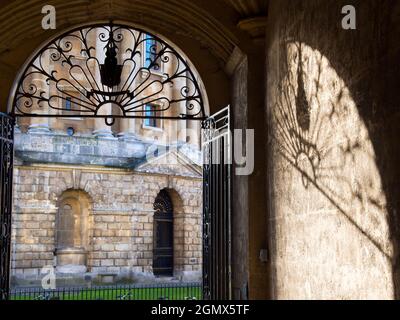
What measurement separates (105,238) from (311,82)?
20554mm

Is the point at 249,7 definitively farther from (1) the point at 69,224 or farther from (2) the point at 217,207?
(1) the point at 69,224

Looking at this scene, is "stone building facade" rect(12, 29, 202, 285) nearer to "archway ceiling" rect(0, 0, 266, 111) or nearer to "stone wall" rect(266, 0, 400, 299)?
"archway ceiling" rect(0, 0, 266, 111)

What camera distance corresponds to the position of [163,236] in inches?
1083

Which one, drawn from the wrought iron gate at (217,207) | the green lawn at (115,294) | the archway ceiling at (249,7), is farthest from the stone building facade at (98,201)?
the archway ceiling at (249,7)

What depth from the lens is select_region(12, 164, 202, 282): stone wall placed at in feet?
77.6

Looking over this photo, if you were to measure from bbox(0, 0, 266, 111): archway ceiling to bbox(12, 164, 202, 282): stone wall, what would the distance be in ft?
51.6

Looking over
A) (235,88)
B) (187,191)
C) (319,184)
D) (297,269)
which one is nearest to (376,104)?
(319,184)

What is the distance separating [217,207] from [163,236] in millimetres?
19409

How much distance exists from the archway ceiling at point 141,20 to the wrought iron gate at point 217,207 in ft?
3.25

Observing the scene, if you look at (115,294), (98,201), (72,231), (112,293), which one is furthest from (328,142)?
(72,231)

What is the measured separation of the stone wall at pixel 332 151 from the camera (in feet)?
12.8

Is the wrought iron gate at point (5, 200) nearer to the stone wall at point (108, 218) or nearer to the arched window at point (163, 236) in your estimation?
the stone wall at point (108, 218)

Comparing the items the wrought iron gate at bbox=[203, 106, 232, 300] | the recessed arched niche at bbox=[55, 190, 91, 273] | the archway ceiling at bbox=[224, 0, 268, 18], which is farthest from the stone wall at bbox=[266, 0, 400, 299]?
the recessed arched niche at bbox=[55, 190, 91, 273]
